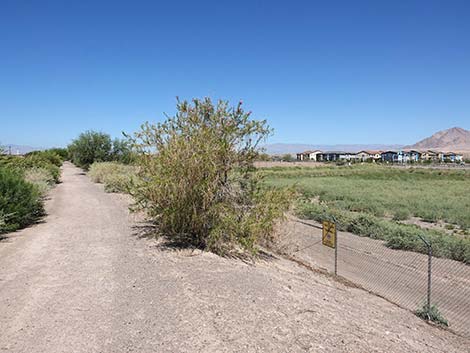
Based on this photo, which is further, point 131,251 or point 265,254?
point 265,254

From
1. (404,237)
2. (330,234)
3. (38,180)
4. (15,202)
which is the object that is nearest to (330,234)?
(330,234)

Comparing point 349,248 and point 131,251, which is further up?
point 131,251

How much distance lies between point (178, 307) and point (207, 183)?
387cm

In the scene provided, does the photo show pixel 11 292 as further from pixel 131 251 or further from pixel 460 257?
pixel 460 257

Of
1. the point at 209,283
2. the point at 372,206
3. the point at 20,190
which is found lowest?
the point at 372,206

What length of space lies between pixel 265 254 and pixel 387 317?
13.3 feet

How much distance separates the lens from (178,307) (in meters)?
6.14

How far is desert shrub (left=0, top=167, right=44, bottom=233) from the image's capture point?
12.0 metres

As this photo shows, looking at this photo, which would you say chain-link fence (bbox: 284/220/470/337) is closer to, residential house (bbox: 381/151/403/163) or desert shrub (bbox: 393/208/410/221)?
desert shrub (bbox: 393/208/410/221)

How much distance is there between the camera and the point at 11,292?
670cm

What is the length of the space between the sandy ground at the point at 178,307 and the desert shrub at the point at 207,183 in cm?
79

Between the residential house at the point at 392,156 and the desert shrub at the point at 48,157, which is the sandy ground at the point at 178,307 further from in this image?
the residential house at the point at 392,156

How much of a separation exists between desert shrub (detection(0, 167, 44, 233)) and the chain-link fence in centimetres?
835

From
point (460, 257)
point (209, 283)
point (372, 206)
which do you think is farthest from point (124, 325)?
point (372, 206)
